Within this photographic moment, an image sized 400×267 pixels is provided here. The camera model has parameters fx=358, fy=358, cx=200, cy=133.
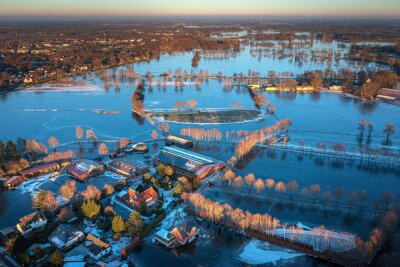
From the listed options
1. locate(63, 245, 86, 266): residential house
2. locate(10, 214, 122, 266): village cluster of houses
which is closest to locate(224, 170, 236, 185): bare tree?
locate(10, 214, 122, 266): village cluster of houses

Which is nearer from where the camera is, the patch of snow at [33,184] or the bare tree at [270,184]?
the bare tree at [270,184]

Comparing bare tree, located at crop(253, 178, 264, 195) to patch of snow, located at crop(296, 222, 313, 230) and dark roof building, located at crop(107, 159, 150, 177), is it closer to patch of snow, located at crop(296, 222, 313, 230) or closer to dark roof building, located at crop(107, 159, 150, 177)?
patch of snow, located at crop(296, 222, 313, 230)

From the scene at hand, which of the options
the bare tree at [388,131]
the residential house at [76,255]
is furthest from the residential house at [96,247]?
the bare tree at [388,131]

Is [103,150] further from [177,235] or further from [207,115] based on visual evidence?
[207,115]

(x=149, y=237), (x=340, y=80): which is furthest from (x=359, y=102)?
(x=149, y=237)

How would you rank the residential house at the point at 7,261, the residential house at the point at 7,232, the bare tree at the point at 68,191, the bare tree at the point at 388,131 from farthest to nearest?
the bare tree at the point at 388,131 → the bare tree at the point at 68,191 → the residential house at the point at 7,232 → the residential house at the point at 7,261

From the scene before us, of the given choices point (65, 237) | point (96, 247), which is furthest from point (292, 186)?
point (65, 237)

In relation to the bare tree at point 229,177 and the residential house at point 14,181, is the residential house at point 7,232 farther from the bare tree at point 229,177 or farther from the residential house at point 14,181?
the bare tree at point 229,177

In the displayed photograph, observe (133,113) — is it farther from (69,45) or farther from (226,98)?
(69,45)
